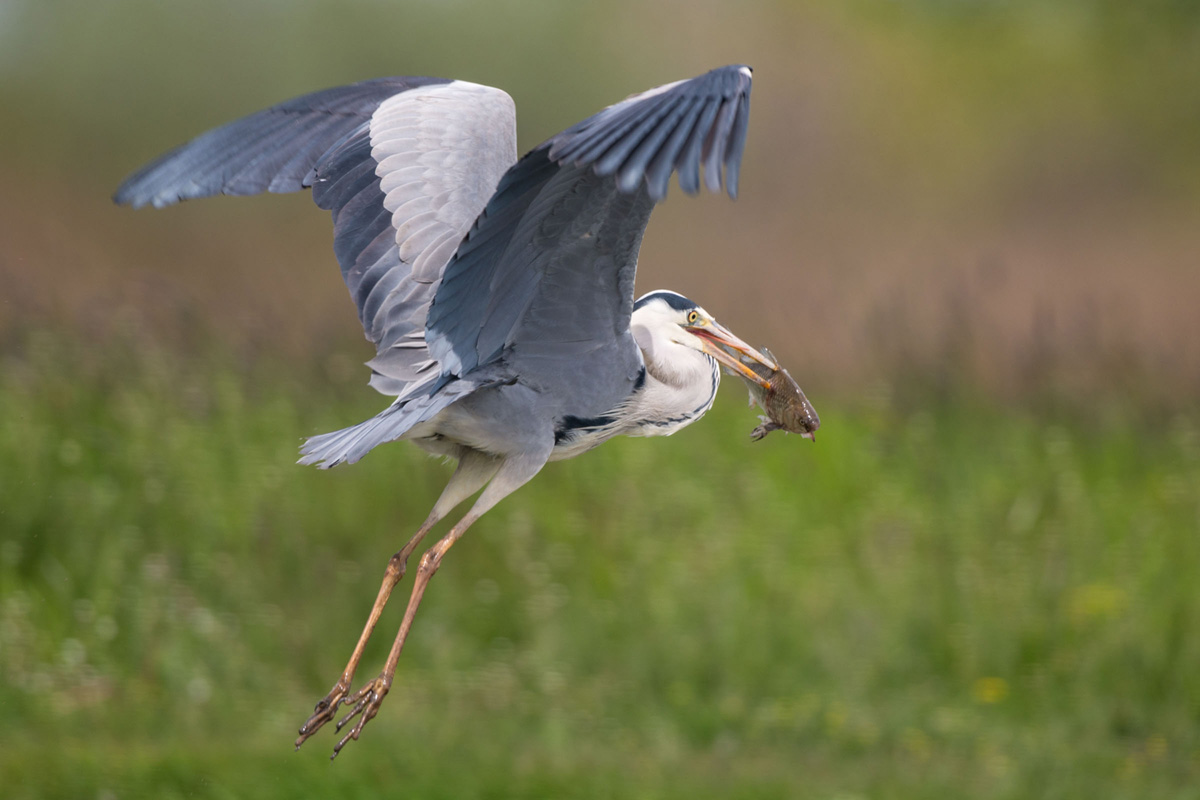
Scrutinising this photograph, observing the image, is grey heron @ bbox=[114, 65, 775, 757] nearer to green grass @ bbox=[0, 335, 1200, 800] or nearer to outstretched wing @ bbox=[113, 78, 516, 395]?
outstretched wing @ bbox=[113, 78, 516, 395]

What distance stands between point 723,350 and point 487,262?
745mm

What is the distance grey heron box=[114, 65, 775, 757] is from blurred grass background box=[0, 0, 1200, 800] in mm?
2289

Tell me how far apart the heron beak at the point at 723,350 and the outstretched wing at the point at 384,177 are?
64 cm

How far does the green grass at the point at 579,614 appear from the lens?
5.77 meters

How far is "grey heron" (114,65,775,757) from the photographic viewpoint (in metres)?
2.80

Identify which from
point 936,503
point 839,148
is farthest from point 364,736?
point 839,148

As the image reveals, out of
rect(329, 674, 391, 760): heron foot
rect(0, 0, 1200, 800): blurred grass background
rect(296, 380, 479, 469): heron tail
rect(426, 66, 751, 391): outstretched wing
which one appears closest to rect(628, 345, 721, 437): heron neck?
rect(426, 66, 751, 391): outstretched wing

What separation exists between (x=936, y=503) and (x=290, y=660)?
3.21m

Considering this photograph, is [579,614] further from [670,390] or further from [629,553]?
[670,390]

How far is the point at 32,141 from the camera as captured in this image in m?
10.7

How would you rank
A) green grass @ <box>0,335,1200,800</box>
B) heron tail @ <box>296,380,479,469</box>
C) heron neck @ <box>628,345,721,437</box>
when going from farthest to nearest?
green grass @ <box>0,335,1200,800</box> → heron neck @ <box>628,345,721,437</box> → heron tail @ <box>296,380,479,469</box>

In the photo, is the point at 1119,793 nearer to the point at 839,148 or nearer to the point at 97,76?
the point at 839,148

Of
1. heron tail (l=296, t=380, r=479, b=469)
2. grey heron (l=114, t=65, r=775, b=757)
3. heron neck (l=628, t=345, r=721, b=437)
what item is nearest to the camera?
grey heron (l=114, t=65, r=775, b=757)

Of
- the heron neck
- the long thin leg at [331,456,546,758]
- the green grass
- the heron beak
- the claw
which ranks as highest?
the heron beak
